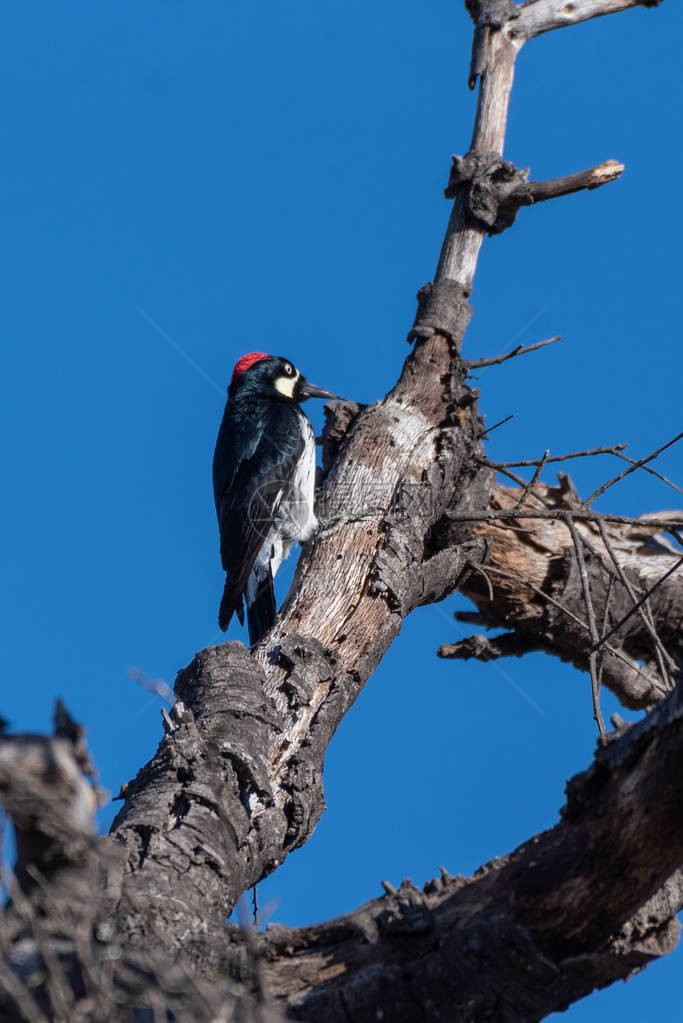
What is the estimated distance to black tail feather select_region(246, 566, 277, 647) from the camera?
4.96 metres

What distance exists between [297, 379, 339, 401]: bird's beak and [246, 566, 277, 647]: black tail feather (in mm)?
1342

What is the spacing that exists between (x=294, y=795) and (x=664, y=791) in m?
1.61

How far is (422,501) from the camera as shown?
14.5ft

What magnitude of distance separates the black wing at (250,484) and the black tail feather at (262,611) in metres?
0.09

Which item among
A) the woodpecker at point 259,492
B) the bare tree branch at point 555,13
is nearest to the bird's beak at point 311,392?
the woodpecker at point 259,492

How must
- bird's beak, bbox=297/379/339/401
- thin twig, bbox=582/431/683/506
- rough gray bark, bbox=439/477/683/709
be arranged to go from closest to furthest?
thin twig, bbox=582/431/683/506 → rough gray bark, bbox=439/477/683/709 → bird's beak, bbox=297/379/339/401

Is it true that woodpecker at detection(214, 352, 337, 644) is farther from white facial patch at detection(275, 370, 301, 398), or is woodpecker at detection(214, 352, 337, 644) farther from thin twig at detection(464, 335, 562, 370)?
thin twig at detection(464, 335, 562, 370)

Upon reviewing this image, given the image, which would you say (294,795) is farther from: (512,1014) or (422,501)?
(422,501)

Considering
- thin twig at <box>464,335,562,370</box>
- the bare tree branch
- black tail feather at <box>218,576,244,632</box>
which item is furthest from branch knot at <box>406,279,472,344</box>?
the bare tree branch

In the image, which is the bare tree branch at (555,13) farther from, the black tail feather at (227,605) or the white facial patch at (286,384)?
the black tail feather at (227,605)

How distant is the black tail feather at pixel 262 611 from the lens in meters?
4.96

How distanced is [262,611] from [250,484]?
724 millimetres

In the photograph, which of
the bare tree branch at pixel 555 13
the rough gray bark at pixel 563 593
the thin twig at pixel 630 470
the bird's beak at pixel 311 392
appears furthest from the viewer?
the bird's beak at pixel 311 392

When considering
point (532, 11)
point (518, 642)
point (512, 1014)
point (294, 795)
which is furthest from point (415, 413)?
point (512, 1014)
